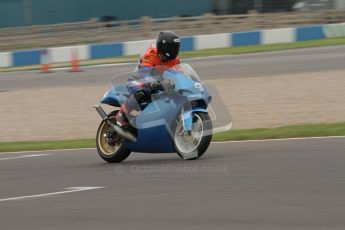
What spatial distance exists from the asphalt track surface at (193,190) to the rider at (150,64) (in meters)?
0.75

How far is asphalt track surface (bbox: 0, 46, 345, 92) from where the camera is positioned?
20.5 m

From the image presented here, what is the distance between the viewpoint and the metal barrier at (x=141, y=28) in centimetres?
3234

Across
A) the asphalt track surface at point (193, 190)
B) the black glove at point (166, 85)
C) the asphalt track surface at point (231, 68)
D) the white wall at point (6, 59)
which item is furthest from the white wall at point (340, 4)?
the black glove at point (166, 85)

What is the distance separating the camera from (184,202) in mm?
6551

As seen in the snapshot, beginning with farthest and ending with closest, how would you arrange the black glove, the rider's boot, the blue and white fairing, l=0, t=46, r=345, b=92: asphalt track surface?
l=0, t=46, r=345, b=92: asphalt track surface, the rider's boot, the black glove, the blue and white fairing

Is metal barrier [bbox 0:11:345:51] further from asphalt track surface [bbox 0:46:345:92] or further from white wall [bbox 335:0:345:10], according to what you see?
asphalt track surface [bbox 0:46:345:92]

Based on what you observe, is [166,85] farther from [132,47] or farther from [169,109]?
[132,47]

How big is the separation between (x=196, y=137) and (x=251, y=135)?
106 inches

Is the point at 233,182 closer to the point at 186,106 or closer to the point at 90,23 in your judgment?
the point at 186,106

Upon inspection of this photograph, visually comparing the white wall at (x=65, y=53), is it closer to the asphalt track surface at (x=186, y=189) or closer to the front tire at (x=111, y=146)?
the asphalt track surface at (x=186, y=189)

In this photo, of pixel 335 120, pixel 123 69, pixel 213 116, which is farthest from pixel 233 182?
pixel 123 69

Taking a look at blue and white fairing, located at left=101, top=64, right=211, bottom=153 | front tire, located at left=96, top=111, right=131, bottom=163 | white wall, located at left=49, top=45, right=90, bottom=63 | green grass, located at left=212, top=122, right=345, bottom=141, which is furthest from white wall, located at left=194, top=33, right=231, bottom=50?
blue and white fairing, located at left=101, top=64, right=211, bottom=153

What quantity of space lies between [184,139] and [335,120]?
4.11 meters

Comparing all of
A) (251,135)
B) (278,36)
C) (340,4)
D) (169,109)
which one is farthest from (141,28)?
(169,109)
